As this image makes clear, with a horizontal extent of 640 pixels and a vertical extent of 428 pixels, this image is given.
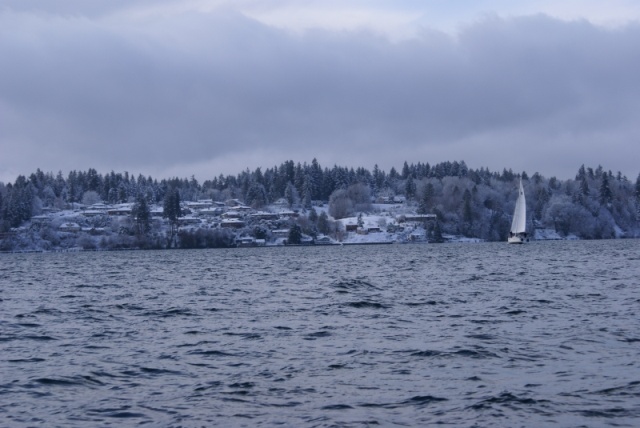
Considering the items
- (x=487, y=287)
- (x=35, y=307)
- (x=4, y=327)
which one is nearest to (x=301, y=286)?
(x=487, y=287)

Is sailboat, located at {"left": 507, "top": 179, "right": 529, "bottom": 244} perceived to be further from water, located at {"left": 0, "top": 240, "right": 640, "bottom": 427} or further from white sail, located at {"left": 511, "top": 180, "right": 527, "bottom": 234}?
water, located at {"left": 0, "top": 240, "right": 640, "bottom": 427}

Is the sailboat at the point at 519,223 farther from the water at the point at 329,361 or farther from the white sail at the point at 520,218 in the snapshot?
the water at the point at 329,361

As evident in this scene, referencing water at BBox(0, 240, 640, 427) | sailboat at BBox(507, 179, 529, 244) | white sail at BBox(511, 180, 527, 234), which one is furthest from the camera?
white sail at BBox(511, 180, 527, 234)

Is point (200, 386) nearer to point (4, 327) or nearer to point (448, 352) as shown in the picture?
point (448, 352)

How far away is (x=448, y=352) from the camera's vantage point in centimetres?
2278

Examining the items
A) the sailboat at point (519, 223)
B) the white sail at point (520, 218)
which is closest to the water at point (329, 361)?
the sailboat at point (519, 223)

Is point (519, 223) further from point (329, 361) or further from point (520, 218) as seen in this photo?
point (329, 361)

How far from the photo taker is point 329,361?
2178 cm

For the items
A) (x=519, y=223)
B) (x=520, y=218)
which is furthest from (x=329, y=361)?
(x=520, y=218)

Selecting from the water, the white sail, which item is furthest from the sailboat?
the water

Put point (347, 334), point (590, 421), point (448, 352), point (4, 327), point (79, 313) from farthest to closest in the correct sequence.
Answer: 1. point (79, 313)
2. point (4, 327)
3. point (347, 334)
4. point (448, 352)
5. point (590, 421)

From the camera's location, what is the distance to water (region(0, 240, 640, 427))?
16.4m

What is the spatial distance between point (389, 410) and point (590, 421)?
3.85 meters

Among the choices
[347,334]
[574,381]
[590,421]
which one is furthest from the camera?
[347,334]
